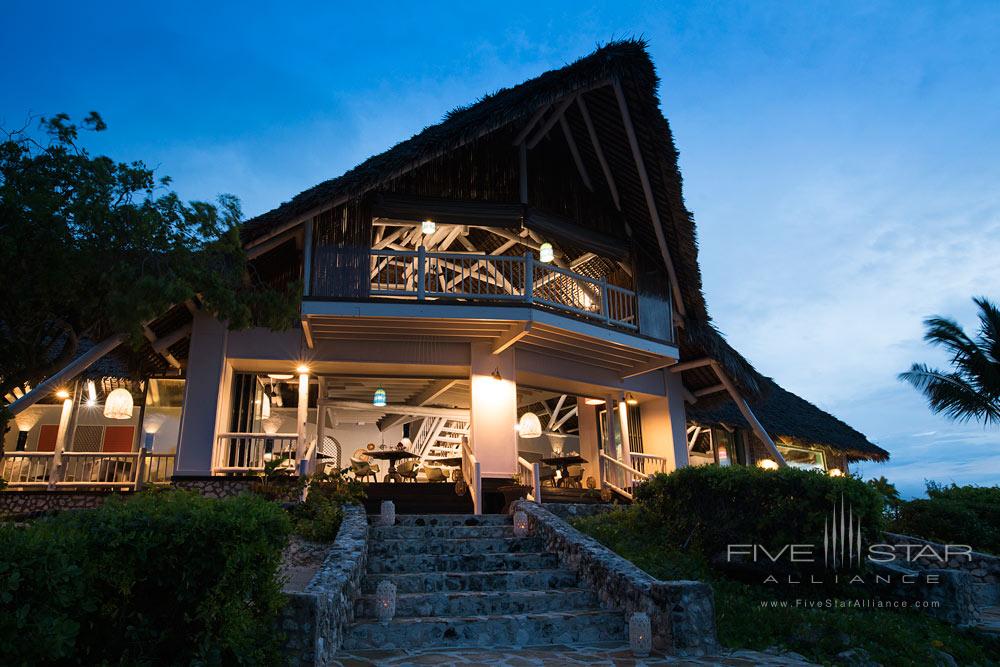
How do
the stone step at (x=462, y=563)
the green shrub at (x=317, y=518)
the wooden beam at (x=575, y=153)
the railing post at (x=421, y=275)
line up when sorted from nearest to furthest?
1. the stone step at (x=462, y=563)
2. the green shrub at (x=317, y=518)
3. the railing post at (x=421, y=275)
4. the wooden beam at (x=575, y=153)

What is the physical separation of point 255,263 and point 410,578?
751 cm

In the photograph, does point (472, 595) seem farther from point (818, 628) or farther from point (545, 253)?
point (545, 253)

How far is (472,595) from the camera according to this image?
6.67 metres

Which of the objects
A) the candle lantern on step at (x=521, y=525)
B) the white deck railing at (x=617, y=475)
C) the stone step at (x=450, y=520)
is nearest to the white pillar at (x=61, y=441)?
the stone step at (x=450, y=520)

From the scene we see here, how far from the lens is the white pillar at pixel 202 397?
37.4 ft

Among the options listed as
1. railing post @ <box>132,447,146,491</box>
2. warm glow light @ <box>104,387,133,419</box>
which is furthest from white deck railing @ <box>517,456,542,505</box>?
warm glow light @ <box>104,387,133,419</box>

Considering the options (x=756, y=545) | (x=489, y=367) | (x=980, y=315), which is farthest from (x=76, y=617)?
(x=980, y=315)

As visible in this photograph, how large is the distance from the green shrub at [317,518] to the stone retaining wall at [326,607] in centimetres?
103

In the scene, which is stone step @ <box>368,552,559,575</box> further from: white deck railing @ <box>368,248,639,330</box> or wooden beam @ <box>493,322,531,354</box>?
white deck railing @ <box>368,248,639,330</box>

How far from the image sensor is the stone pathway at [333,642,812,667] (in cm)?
543

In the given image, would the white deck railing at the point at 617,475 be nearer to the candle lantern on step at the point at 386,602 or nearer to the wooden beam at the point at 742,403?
the wooden beam at the point at 742,403

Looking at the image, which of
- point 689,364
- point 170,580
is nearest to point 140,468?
point 170,580

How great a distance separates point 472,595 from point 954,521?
953cm

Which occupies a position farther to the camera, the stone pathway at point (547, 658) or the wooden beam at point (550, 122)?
the wooden beam at point (550, 122)
